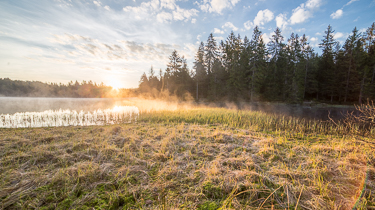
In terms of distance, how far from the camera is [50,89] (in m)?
75.0

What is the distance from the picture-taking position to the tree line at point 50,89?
66406 millimetres

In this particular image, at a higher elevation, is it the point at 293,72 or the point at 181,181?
the point at 293,72

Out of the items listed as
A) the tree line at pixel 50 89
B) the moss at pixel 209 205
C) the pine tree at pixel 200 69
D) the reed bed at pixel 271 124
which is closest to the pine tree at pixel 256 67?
the pine tree at pixel 200 69

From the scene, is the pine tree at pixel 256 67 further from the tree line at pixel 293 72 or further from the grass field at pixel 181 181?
the grass field at pixel 181 181

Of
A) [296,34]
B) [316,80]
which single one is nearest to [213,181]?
[316,80]

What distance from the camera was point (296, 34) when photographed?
33281mm

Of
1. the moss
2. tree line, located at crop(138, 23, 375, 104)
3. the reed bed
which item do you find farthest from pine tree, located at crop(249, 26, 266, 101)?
the moss

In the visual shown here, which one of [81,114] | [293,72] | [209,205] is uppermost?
[293,72]

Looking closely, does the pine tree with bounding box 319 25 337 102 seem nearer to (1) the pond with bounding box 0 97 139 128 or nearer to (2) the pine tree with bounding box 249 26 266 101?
(2) the pine tree with bounding box 249 26 266 101

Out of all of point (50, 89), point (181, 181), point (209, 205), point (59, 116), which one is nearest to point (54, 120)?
point (59, 116)

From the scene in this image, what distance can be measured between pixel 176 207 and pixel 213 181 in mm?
955

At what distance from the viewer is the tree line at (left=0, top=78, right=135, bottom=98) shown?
66406 mm

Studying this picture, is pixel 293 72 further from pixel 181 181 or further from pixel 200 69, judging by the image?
pixel 181 181

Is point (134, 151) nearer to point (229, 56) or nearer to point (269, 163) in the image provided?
point (269, 163)
